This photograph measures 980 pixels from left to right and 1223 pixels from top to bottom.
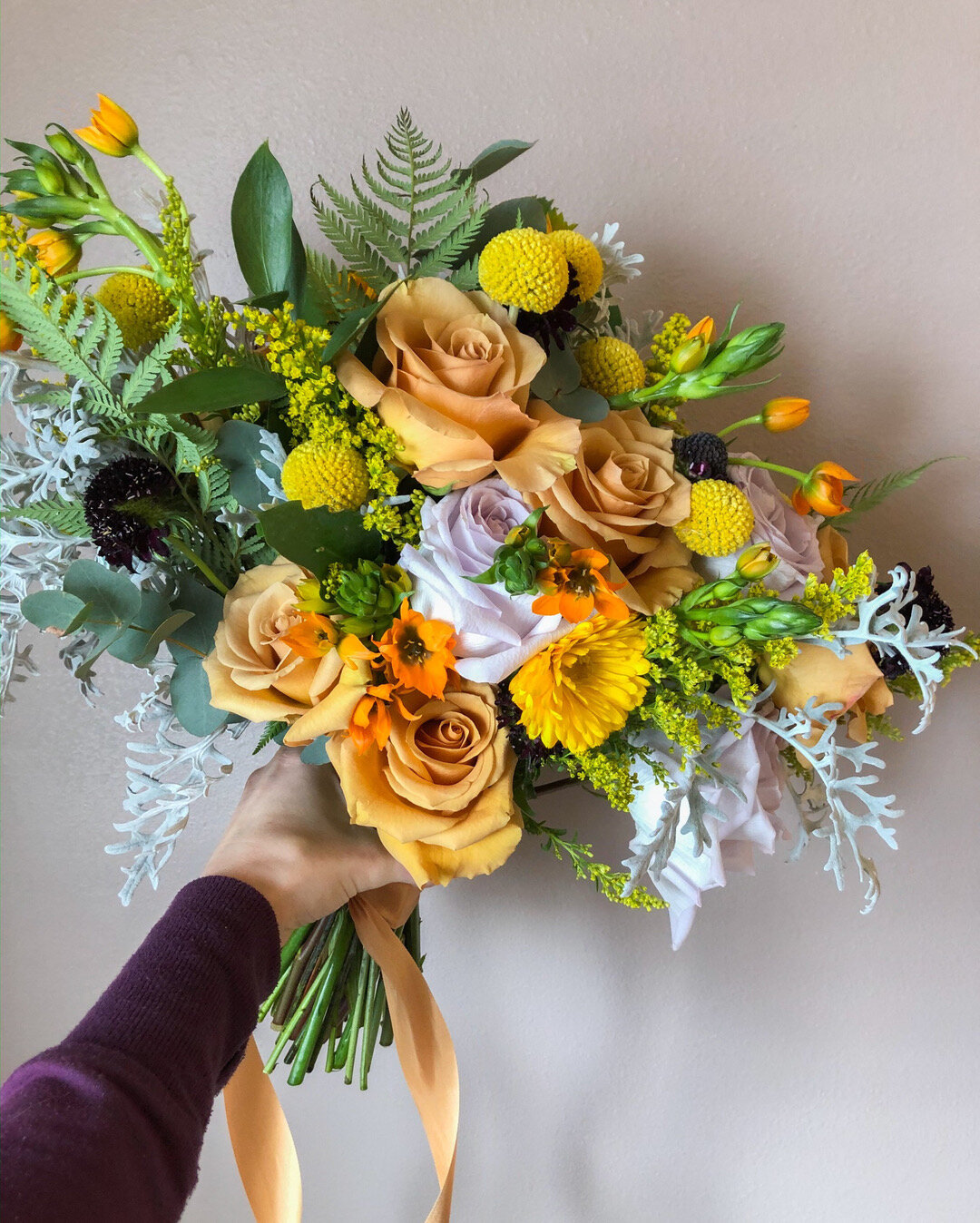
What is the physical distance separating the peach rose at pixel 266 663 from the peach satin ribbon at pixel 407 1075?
0.23 meters

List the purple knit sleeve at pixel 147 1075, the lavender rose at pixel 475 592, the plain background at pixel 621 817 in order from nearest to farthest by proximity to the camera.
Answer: the purple knit sleeve at pixel 147 1075
the lavender rose at pixel 475 592
the plain background at pixel 621 817

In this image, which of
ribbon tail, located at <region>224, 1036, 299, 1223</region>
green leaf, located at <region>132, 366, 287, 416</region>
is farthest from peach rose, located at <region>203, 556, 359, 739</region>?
ribbon tail, located at <region>224, 1036, 299, 1223</region>

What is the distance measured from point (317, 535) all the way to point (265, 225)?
0.25m

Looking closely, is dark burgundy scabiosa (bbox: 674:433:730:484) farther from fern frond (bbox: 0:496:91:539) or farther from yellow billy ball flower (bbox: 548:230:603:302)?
fern frond (bbox: 0:496:91:539)

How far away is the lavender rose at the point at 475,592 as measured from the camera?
552 mm

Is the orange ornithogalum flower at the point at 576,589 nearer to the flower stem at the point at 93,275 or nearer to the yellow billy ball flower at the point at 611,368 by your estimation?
the yellow billy ball flower at the point at 611,368

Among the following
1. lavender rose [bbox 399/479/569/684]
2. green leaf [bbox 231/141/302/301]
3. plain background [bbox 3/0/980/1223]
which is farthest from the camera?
plain background [bbox 3/0/980/1223]

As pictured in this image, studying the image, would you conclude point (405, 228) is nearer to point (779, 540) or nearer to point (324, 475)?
point (324, 475)

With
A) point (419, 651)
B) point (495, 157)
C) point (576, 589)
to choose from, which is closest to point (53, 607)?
point (419, 651)

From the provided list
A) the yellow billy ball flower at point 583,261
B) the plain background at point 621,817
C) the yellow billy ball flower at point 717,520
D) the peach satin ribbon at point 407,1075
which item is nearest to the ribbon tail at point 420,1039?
the peach satin ribbon at point 407,1075

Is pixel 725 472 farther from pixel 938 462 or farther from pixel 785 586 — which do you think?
pixel 938 462

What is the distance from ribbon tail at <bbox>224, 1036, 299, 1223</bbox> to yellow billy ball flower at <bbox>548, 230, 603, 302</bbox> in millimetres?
659

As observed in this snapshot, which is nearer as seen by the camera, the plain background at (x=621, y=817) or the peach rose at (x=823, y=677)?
the peach rose at (x=823, y=677)

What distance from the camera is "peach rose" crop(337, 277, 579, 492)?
56cm
